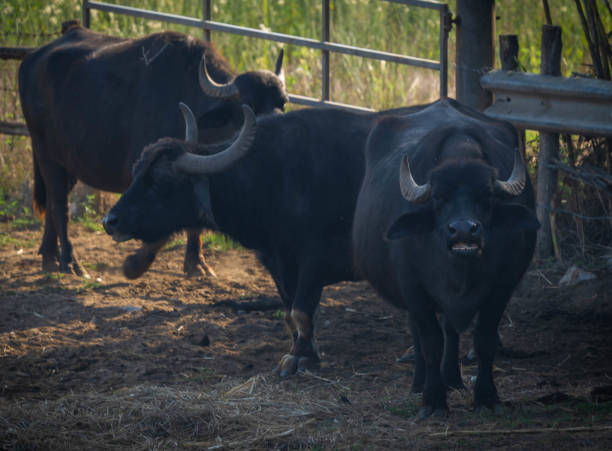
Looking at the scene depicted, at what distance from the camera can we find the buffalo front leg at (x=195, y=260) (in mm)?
8383

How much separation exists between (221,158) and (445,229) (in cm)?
221

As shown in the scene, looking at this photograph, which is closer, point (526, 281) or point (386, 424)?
point (386, 424)

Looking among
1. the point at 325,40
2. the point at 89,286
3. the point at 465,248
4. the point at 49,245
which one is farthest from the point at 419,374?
the point at 49,245

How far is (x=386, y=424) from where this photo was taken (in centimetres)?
482

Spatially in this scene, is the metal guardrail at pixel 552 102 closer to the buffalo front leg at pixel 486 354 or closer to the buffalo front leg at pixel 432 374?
the buffalo front leg at pixel 486 354

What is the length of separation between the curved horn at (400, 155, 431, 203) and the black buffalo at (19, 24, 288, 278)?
2.83 metres

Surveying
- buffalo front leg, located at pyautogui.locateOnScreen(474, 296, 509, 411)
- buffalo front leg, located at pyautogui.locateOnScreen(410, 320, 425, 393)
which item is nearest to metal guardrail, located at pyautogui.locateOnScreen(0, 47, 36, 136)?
buffalo front leg, located at pyautogui.locateOnScreen(410, 320, 425, 393)

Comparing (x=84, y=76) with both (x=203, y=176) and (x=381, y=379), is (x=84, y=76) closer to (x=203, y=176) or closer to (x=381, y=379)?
(x=203, y=176)

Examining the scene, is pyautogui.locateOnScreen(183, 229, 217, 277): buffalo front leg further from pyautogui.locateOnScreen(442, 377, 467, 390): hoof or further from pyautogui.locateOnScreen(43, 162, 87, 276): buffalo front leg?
pyautogui.locateOnScreen(442, 377, 467, 390): hoof

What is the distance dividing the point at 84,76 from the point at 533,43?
6345mm

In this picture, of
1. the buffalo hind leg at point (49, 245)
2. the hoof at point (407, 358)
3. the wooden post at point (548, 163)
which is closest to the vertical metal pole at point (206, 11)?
the buffalo hind leg at point (49, 245)

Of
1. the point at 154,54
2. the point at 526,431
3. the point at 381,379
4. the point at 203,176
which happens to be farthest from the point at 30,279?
the point at 526,431

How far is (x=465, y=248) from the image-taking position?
4254 mm

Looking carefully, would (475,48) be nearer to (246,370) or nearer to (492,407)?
(246,370)
